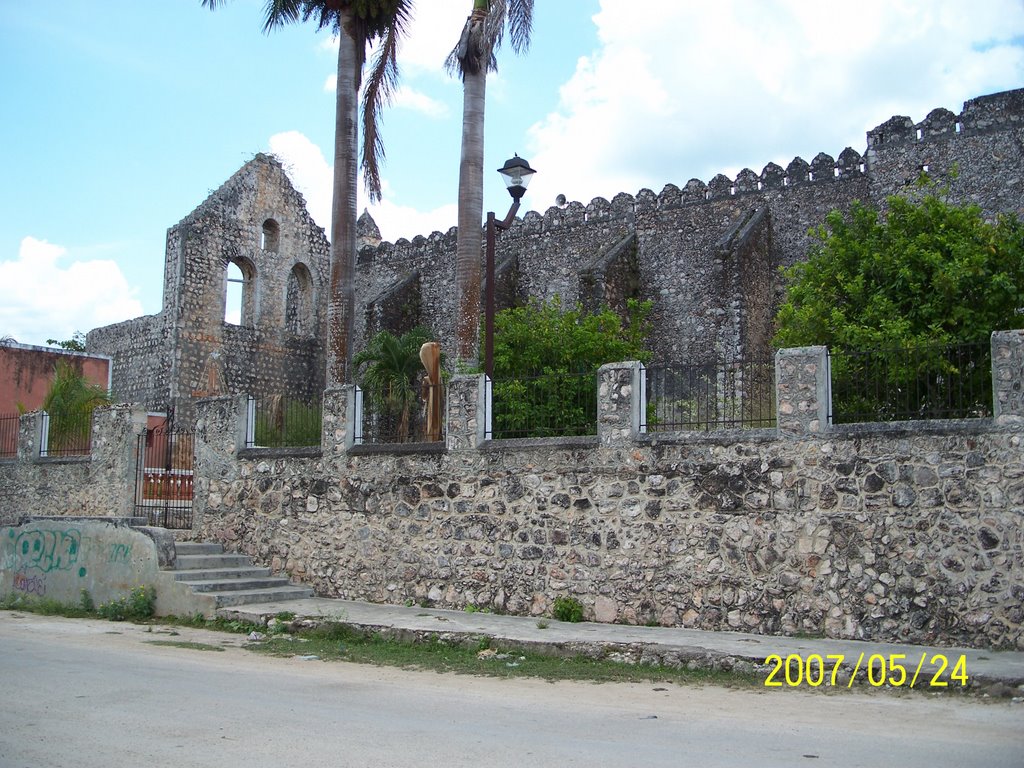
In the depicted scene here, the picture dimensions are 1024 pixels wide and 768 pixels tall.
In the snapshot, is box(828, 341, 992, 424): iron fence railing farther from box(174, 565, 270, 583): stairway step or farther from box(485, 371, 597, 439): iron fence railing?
box(174, 565, 270, 583): stairway step

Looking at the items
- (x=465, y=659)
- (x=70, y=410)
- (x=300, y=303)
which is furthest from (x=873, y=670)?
(x=300, y=303)

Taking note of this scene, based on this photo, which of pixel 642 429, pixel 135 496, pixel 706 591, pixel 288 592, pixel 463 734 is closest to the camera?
pixel 463 734

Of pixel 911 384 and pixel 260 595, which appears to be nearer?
pixel 911 384

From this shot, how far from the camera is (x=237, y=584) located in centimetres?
1284

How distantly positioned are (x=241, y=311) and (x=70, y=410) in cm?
961

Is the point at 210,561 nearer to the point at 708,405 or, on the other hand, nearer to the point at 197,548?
the point at 197,548

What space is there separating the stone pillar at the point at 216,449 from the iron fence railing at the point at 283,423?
0.53ft

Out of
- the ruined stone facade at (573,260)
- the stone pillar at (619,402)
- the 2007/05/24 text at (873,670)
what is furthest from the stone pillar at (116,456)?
the 2007/05/24 text at (873,670)

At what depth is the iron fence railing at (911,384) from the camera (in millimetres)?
9844

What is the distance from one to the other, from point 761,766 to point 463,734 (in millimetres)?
1881

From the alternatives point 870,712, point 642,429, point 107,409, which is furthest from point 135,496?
point 870,712

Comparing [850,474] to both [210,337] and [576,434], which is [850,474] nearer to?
[576,434]

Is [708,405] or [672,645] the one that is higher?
[708,405]

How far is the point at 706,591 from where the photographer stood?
10.5m
